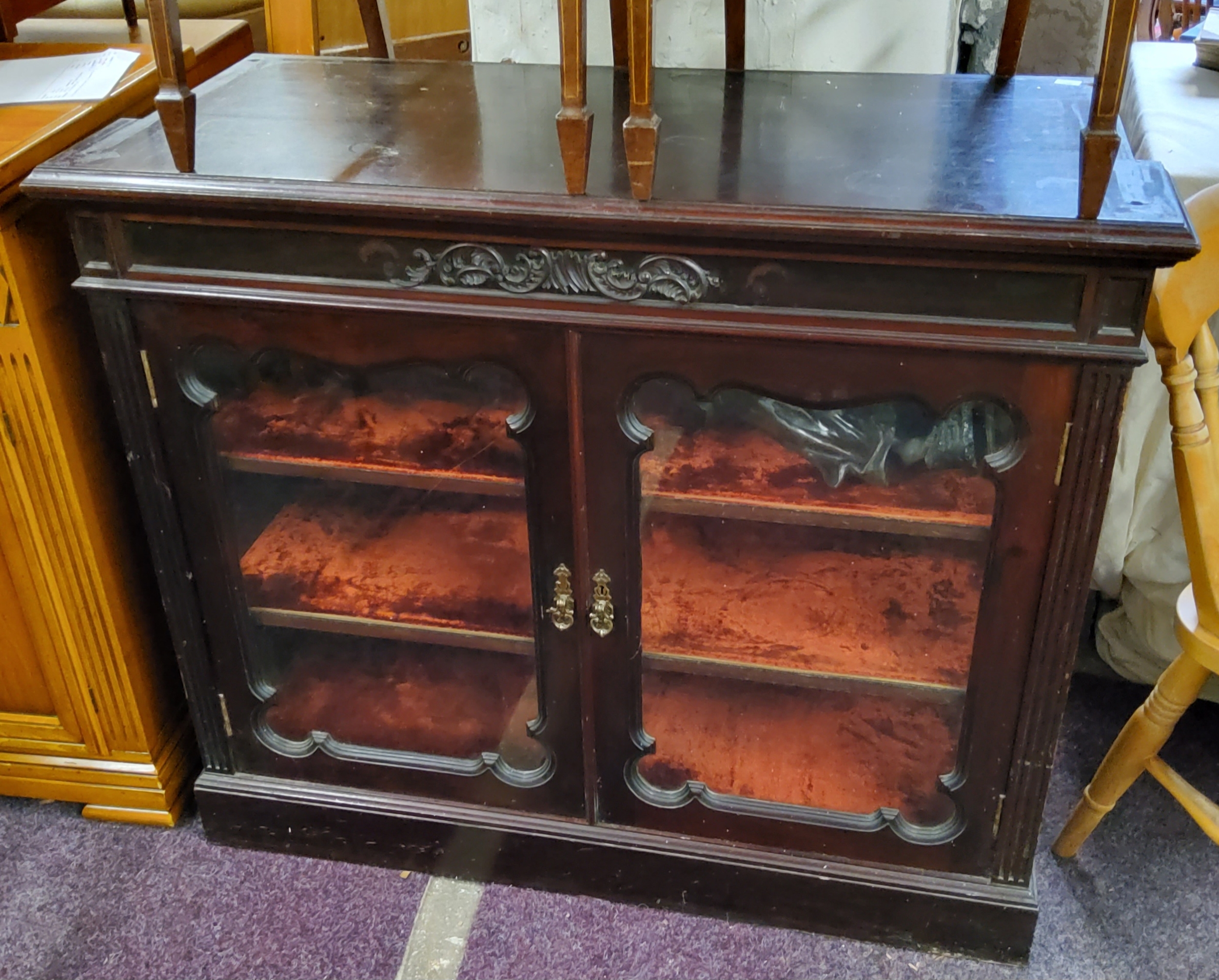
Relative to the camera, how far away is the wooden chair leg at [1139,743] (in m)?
1.10

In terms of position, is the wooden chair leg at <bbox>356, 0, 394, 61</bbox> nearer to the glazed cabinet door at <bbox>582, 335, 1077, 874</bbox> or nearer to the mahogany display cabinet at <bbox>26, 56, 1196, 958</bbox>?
the mahogany display cabinet at <bbox>26, 56, 1196, 958</bbox>

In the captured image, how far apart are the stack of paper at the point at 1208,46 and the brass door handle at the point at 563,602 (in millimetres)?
1225

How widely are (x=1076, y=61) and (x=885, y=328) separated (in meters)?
1.60

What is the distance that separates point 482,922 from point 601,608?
0.43 meters

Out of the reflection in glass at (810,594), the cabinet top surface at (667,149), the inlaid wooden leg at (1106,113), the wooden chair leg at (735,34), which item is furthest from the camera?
the wooden chair leg at (735,34)

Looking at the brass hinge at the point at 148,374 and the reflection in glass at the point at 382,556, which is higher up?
the brass hinge at the point at 148,374

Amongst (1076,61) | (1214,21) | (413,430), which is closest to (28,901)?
(413,430)

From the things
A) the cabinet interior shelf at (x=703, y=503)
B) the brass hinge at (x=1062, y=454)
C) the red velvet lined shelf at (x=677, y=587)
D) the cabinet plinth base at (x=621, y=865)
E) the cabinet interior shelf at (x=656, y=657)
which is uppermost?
the brass hinge at (x=1062, y=454)

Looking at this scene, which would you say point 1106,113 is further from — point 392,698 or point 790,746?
point 392,698

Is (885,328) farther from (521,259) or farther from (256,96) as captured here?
(256,96)

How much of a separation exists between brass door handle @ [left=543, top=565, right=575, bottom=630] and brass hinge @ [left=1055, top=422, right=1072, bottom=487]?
45cm

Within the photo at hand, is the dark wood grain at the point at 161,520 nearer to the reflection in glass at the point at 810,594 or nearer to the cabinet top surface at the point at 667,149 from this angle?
the cabinet top surface at the point at 667,149

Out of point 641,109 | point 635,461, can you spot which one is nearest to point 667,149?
point 641,109

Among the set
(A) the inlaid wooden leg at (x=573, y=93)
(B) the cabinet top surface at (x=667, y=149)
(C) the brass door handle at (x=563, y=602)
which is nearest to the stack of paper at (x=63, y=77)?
(B) the cabinet top surface at (x=667, y=149)
